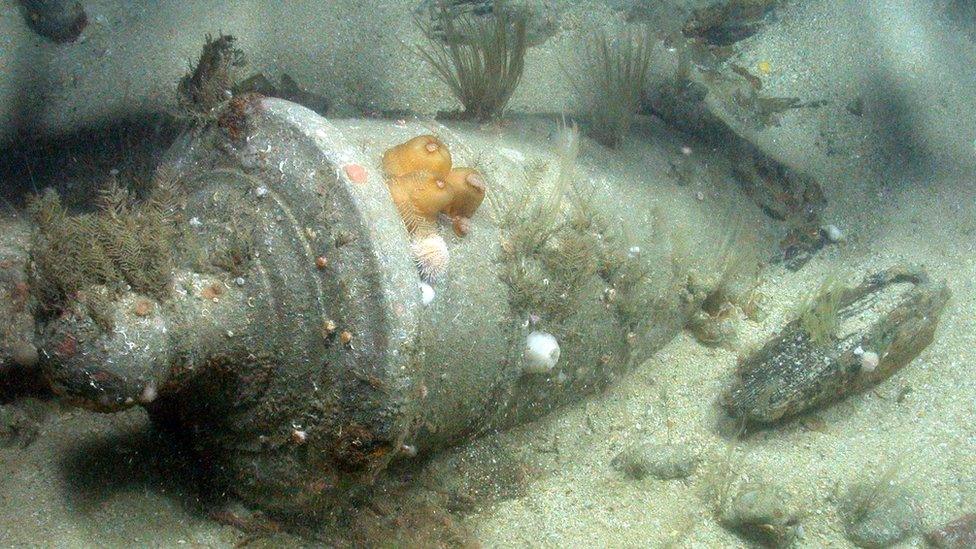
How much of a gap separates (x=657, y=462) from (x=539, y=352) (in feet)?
4.06

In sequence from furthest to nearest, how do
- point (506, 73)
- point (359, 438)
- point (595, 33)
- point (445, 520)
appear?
point (595, 33) < point (506, 73) < point (445, 520) < point (359, 438)

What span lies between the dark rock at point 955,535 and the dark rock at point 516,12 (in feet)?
18.2

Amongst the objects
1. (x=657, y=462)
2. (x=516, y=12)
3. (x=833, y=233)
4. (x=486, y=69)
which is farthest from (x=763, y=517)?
(x=516, y=12)

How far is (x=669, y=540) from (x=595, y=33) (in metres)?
5.51

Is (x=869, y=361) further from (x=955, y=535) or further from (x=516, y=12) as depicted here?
(x=516, y=12)

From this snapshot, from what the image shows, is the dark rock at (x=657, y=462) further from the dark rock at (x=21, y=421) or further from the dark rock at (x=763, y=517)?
the dark rock at (x=21, y=421)

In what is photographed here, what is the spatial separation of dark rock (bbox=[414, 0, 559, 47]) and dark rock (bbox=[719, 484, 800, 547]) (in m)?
4.98

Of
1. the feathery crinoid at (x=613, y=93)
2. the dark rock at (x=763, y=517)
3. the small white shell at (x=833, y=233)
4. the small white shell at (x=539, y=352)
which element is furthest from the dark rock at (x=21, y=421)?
the small white shell at (x=833, y=233)

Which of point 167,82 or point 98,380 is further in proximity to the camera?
point 167,82

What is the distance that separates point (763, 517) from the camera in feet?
11.7

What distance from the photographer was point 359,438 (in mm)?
2732

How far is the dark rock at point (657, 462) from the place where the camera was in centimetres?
392

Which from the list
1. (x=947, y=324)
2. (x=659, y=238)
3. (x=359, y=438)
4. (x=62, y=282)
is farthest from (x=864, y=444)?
(x=62, y=282)

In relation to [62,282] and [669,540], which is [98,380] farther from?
[669,540]
